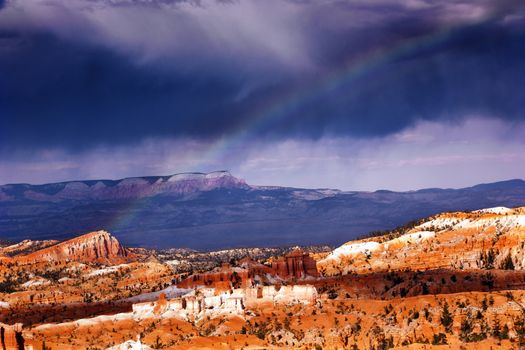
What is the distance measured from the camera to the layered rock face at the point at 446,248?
13625 cm

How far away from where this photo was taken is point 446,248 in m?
147

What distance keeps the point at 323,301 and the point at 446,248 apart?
4778cm

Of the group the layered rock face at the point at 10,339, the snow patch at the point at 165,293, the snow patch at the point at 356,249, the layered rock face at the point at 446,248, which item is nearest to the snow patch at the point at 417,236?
the layered rock face at the point at 446,248

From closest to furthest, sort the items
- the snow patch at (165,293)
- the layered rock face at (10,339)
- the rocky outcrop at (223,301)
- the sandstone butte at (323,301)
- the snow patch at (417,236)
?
the layered rock face at (10,339) < the sandstone butte at (323,301) < the rocky outcrop at (223,301) < the snow patch at (165,293) < the snow patch at (417,236)

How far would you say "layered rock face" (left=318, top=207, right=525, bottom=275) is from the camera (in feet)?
447

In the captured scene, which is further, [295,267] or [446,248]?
[446,248]

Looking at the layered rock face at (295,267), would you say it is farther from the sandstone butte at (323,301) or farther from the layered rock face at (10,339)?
the layered rock face at (10,339)

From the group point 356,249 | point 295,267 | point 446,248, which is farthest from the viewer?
point 356,249

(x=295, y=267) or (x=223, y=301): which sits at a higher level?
(x=295, y=267)

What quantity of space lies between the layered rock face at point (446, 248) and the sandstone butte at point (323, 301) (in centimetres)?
31

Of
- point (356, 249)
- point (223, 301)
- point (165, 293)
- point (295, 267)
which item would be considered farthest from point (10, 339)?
point (356, 249)

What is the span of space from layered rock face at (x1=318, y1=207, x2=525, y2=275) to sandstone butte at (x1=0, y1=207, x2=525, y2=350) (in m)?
0.31

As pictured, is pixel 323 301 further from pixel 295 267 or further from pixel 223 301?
pixel 295 267

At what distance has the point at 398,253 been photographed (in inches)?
6152
